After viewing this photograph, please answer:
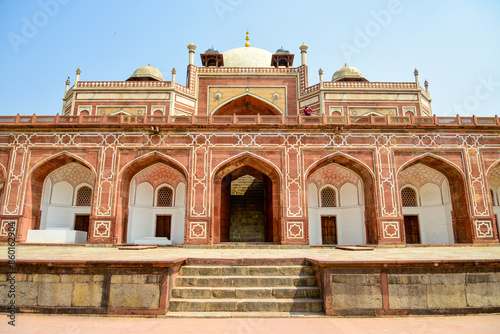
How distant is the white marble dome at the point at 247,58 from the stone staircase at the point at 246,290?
20.9 meters

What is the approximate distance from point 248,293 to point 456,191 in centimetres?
1344

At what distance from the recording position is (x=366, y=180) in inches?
607

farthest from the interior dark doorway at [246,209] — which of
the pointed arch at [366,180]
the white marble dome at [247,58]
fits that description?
the white marble dome at [247,58]

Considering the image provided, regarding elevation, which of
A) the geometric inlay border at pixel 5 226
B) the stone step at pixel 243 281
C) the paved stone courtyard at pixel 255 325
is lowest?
the paved stone courtyard at pixel 255 325

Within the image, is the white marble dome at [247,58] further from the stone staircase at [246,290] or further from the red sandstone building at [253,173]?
the stone staircase at [246,290]

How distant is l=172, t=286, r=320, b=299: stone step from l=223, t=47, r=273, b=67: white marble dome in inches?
847

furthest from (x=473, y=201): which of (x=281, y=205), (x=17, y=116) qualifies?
(x=17, y=116)

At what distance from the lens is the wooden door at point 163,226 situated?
666 inches

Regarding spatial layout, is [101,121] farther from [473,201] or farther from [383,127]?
[473,201]


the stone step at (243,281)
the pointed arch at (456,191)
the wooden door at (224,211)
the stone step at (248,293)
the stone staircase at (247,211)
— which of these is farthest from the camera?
the stone staircase at (247,211)

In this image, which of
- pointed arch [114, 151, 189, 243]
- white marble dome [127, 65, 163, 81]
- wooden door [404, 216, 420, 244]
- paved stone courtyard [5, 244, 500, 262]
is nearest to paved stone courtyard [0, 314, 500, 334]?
paved stone courtyard [5, 244, 500, 262]

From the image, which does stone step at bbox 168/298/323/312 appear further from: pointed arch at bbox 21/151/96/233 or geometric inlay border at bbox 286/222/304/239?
pointed arch at bbox 21/151/96/233

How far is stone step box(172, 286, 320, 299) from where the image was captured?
572 centimetres

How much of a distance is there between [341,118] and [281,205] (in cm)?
483
